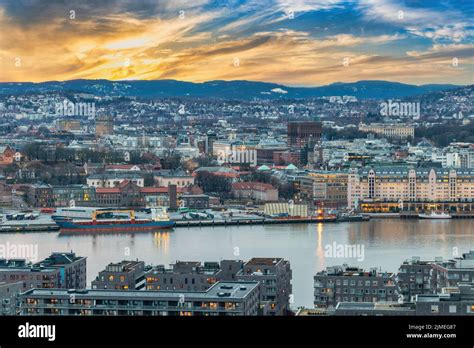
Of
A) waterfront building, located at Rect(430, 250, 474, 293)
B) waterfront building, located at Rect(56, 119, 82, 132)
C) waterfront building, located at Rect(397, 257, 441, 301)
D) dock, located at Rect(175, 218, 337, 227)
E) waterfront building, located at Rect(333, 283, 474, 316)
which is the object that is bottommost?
dock, located at Rect(175, 218, 337, 227)

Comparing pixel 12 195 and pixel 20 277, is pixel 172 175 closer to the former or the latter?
pixel 12 195

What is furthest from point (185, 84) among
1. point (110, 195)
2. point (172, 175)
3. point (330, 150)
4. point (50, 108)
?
point (50, 108)

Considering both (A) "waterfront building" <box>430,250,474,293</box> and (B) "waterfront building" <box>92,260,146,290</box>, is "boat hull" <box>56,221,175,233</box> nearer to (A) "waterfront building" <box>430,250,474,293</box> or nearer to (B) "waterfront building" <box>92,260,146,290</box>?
Answer: (B) "waterfront building" <box>92,260,146,290</box>

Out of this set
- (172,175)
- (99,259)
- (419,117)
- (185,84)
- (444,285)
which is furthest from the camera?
(419,117)

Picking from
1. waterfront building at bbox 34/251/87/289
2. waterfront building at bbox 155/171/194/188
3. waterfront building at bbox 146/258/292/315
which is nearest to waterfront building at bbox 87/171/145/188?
waterfront building at bbox 155/171/194/188

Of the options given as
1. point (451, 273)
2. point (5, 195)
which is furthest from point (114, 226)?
point (451, 273)

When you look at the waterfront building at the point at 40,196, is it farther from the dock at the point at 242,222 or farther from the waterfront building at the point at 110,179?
the dock at the point at 242,222

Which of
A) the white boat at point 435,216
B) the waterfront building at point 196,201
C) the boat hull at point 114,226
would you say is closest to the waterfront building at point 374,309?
the boat hull at point 114,226
